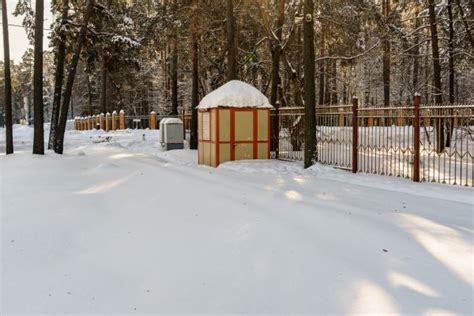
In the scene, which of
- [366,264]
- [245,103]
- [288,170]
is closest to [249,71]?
[245,103]

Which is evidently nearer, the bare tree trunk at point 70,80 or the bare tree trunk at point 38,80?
the bare tree trunk at point 38,80

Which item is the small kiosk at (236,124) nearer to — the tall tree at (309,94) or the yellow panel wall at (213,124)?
the yellow panel wall at (213,124)

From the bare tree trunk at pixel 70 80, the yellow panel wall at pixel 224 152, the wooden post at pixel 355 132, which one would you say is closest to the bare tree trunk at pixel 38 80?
the bare tree trunk at pixel 70 80

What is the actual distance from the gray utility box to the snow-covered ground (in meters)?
10.7

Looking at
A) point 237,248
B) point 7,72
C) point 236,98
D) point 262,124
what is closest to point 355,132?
point 262,124

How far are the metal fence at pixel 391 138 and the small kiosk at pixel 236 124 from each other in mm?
1383

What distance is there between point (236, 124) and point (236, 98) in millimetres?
791

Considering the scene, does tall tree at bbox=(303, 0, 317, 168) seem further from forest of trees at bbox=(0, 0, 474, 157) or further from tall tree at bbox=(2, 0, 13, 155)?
tall tree at bbox=(2, 0, 13, 155)

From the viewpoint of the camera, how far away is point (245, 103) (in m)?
14.9

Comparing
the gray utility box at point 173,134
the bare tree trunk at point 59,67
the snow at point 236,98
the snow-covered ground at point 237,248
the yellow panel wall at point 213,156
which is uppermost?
the bare tree trunk at point 59,67

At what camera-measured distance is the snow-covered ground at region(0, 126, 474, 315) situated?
4.64m

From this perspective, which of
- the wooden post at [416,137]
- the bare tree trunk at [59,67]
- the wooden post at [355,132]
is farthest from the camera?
the bare tree trunk at [59,67]

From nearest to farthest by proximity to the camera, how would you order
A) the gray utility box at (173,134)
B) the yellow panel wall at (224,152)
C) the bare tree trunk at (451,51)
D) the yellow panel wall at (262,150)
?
1. the yellow panel wall at (224,152)
2. the yellow panel wall at (262,150)
3. the bare tree trunk at (451,51)
4. the gray utility box at (173,134)

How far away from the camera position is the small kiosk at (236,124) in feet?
48.3
